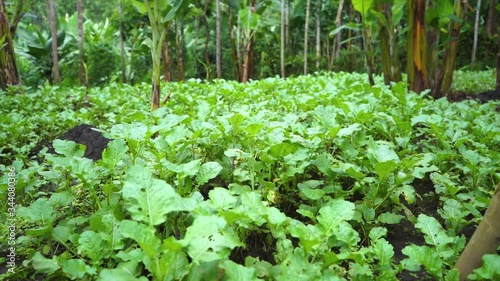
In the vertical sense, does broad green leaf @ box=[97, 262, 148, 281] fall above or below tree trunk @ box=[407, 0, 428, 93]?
below

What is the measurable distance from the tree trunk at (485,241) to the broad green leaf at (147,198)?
0.94 meters

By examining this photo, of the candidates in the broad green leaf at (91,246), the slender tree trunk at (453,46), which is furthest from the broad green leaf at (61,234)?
the slender tree trunk at (453,46)

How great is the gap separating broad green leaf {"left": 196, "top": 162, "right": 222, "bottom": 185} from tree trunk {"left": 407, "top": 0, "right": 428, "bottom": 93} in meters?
4.06

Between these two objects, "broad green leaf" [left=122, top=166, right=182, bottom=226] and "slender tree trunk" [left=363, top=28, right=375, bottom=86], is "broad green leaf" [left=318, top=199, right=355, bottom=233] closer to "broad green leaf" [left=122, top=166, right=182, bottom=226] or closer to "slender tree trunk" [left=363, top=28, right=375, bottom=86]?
"broad green leaf" [left=122, top=166, right=182, bottom=226]

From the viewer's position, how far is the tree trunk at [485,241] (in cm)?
116

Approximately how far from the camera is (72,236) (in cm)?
137

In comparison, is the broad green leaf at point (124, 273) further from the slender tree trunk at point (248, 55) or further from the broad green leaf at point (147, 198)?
the slender tree trunk at point (248, 55)

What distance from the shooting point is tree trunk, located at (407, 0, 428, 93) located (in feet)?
15.3

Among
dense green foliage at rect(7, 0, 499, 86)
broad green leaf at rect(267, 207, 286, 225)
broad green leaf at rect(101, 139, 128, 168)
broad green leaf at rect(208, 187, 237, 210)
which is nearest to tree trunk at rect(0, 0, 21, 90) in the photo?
dense green foliage at rect(7, 0, 499, 86)

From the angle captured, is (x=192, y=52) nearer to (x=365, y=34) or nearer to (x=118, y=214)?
(x=365, y=34)

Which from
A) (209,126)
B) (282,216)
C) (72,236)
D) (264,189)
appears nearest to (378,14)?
(209,126)

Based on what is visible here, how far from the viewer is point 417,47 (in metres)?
4.79

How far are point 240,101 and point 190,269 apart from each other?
3.19 metres

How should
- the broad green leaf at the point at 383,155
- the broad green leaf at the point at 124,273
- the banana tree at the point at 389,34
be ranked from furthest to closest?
the banana tree at the point at 389,34 → the broad green leaf at the point at 383,155 → the broad green leaf at the point at 124,273
